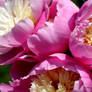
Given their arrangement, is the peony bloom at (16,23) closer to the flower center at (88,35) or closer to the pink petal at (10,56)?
the pink petal at (10,56)

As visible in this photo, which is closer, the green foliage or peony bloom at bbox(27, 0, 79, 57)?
peony bloom at bbox(27, 0, 79, 57)

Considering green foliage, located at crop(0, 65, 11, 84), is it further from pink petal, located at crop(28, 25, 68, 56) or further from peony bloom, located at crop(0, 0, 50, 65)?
pink petal, located at crop(28, 25, 68, 56)

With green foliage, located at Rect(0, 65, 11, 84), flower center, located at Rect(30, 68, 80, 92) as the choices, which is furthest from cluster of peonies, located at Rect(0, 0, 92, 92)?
green foliage, located at Rect(0, 65, 11, 84)

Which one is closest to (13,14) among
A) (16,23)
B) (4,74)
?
(16,23)

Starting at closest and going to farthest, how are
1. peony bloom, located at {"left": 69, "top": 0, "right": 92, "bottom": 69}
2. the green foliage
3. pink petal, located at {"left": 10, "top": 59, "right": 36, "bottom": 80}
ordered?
peony bloom, located at {"left": 69, "top": 0, "right": 92, "bottom": 69} → pink petal, located at {"left": 10, "top": 59, "right": 36, "bottom": 80} → the green foliage

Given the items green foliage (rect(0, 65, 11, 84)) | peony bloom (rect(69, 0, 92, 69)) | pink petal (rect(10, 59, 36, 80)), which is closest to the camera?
peony bloom (rect(69, 0, 92, 69))

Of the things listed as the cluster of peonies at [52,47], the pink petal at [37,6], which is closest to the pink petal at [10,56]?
the cluster of peonies at [52,47]

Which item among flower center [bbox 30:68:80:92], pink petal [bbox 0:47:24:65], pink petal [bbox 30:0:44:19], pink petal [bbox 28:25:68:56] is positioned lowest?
flower center [bbox 30:68:80:92]
